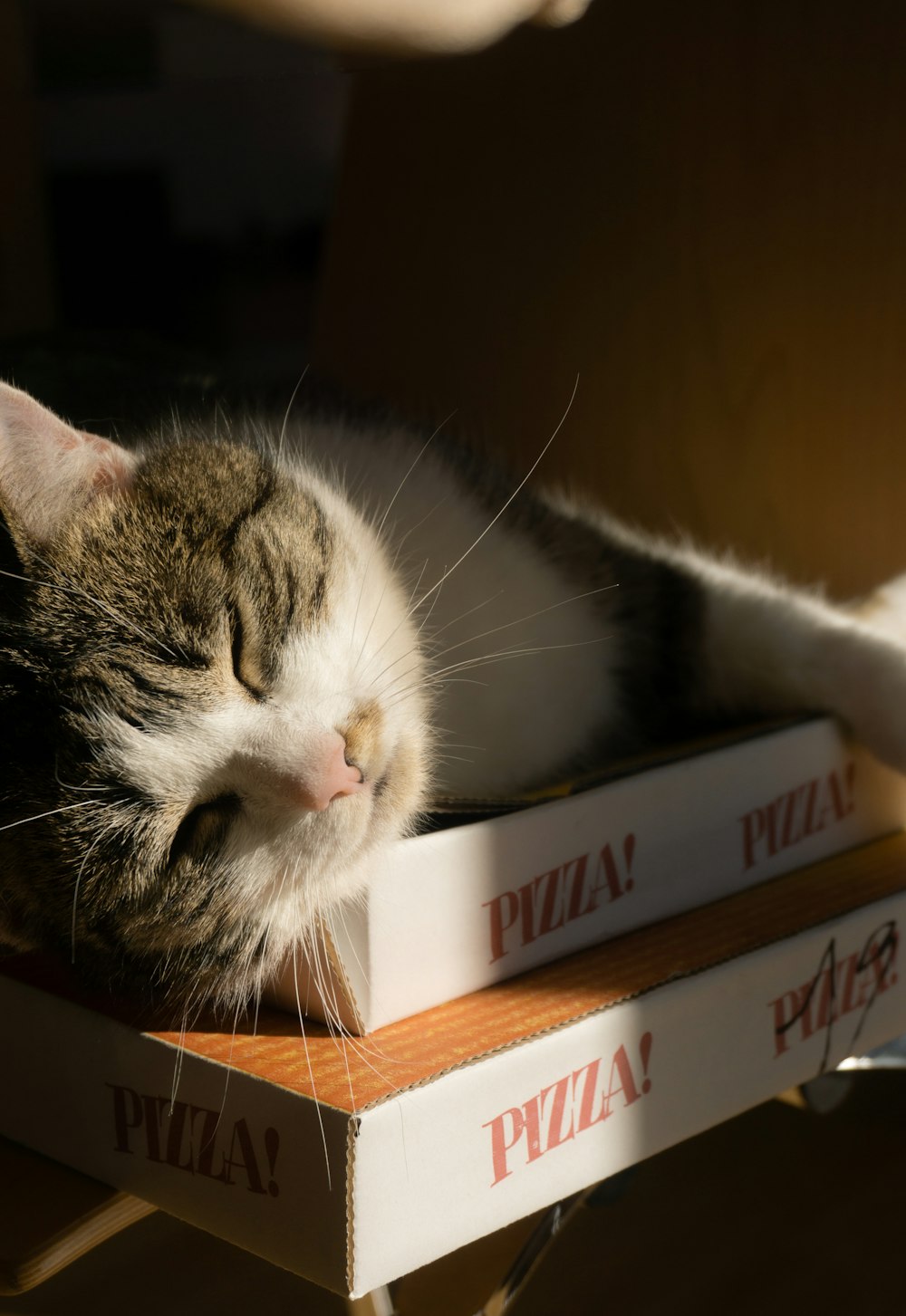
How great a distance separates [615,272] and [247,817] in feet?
2.93

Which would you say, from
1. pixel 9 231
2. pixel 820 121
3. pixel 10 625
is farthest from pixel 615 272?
pixel 9 231

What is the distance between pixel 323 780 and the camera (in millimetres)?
653

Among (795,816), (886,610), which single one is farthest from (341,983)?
(886,610)

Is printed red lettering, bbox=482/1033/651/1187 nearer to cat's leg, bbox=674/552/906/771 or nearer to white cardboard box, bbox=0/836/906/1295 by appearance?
white cardboard box, bbox=0/836/906/1295

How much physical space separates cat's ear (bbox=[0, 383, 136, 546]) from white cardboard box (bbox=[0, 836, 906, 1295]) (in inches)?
11.3

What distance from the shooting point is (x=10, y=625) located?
680 millimetres

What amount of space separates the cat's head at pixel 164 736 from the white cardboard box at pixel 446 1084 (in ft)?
0.20

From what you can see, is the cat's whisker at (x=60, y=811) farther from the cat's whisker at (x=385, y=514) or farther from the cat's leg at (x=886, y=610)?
the cat's leg at (x=886, y=610)

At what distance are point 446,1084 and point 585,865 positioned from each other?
21 cm

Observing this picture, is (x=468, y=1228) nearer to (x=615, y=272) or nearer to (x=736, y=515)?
(x=736, y=515)

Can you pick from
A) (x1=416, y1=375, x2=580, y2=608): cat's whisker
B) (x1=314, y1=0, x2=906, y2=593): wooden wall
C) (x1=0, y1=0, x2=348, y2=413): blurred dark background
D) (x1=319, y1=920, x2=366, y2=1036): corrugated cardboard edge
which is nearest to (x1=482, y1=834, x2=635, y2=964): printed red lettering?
(x1=319, y1=920, x2=366, y2=1036): corrugated cardboard edge

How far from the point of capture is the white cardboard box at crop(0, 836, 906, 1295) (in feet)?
1.96

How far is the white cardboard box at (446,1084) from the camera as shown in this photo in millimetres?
596

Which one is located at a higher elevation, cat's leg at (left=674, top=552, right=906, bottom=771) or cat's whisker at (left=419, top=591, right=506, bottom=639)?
cat's whisker at (left=419, top=591, right=506, bottom=639)
